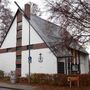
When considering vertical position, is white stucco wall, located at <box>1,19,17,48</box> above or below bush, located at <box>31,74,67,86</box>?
above

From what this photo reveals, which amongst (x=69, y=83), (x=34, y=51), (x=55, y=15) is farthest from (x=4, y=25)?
(x=55, y=15)

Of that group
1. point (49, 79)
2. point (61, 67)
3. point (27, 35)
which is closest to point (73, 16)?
point (49, 79)

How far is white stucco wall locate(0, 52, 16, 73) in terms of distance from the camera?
1535 inches

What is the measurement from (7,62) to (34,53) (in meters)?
6.97

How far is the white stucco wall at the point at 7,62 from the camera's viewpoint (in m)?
39.0

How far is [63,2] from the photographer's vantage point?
18.5 meters

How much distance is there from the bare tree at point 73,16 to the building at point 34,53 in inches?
423

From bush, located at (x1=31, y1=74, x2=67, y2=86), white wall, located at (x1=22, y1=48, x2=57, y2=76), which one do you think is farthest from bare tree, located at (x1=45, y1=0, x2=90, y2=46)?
white wall, located at (x1=22, y1=48, x2=57, y2=76)

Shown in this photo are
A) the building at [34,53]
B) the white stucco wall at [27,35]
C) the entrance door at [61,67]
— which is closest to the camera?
the building at [34,53]

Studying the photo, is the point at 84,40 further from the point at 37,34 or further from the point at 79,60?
the point at 79,60

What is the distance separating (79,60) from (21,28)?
10.8 m

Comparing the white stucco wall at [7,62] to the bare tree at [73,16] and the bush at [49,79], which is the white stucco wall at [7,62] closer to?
the bush at [49,79]

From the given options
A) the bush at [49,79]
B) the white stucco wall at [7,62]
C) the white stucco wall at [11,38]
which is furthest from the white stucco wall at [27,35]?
the bush at [49,79]

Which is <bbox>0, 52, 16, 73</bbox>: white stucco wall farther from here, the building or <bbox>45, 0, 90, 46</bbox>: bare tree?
<bbox>45, 0, 90, 46</bbox>: bare tree
